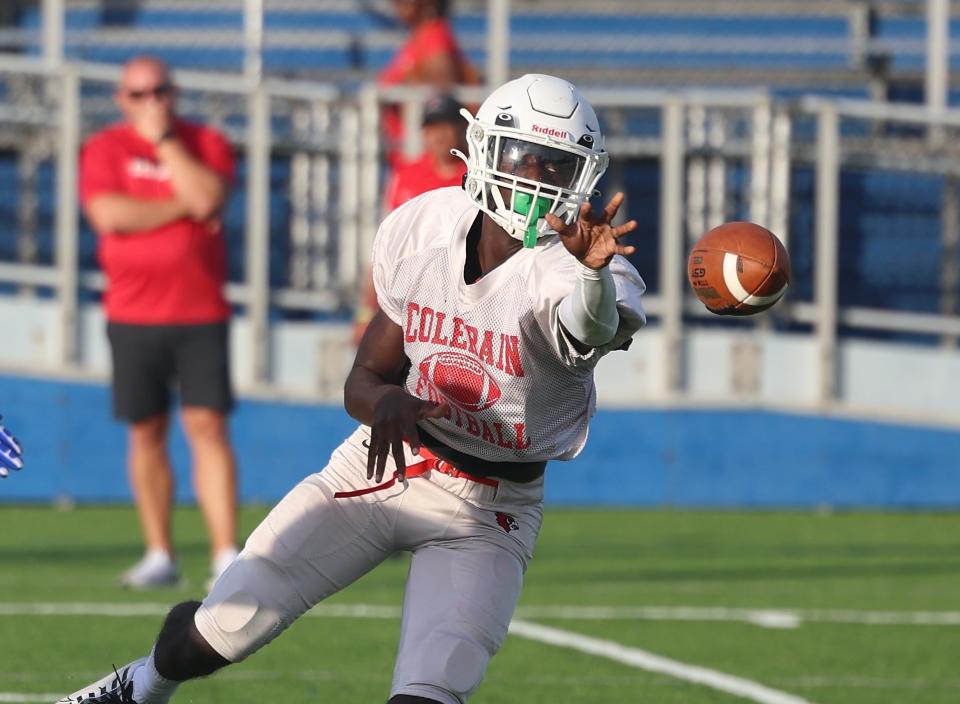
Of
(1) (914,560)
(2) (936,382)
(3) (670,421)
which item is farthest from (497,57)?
(1) (914,560)

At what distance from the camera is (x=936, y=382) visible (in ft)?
39.8

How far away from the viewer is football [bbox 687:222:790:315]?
437 cm

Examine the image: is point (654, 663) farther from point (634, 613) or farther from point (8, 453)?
point (8, 453)

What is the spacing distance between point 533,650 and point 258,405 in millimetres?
5674

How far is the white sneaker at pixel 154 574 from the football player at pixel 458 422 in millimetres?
3149

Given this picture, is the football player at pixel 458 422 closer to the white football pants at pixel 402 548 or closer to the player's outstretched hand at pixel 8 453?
the white football pants at pixel 402 548

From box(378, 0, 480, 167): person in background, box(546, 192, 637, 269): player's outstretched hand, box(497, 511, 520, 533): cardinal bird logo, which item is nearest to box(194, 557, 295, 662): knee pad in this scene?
box(497, 511, 520, 533): cardinal bird logo

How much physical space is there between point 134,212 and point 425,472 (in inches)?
156

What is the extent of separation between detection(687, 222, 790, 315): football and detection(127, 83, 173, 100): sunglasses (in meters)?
4.09

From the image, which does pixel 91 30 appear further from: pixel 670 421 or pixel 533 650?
pixel 533 650

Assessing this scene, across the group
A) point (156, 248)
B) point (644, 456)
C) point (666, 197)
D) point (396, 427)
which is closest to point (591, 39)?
point (666, 197)

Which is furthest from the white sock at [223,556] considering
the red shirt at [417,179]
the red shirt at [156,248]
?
the red shirt at [417,179]

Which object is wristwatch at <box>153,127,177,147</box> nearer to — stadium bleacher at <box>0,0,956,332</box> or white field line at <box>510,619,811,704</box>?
white field line at <box>510,619,811,704</box>

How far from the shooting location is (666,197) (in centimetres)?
1187
